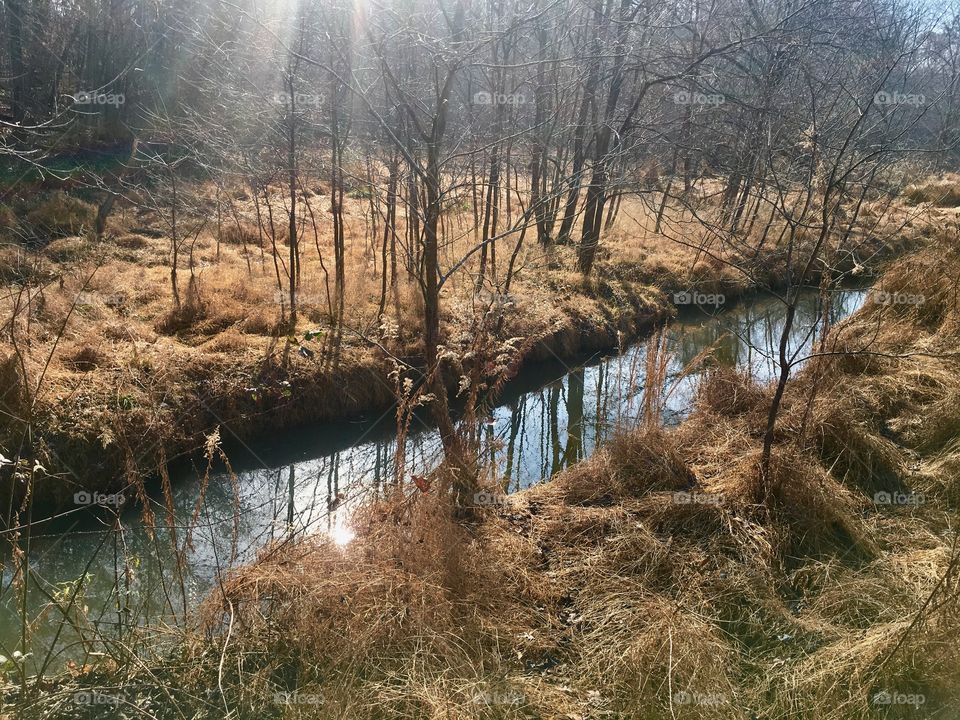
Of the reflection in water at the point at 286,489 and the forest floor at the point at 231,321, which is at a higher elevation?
the forest floor at the point at 231,321

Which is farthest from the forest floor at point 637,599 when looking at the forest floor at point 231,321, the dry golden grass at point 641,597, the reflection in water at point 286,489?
the forest floor at point 231,321

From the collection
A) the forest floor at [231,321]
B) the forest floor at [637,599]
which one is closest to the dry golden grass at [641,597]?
the forest floor at [637,599]

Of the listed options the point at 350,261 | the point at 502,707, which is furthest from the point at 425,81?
the point at 350,261

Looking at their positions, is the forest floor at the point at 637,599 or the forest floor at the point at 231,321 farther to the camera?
the forest floor at the point at 231,321

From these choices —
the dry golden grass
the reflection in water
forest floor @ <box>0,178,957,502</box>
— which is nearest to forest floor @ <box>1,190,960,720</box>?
the dry golden grass

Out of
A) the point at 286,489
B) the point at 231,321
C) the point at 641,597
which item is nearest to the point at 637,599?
the point at 641,597

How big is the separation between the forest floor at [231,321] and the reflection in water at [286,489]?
0.41 m

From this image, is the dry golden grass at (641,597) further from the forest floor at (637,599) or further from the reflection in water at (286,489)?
the reflection in water at (286,489)

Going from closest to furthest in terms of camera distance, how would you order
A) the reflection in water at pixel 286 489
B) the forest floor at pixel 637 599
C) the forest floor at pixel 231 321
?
the forest floor at pixel 637 599 → the reflection in water at pixel 286 489 → the forest floor at pixel 231 321

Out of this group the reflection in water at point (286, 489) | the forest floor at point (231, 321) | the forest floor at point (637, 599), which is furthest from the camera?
the forest floor at point (231, 321)

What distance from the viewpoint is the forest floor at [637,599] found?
2.63m

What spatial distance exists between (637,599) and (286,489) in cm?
376

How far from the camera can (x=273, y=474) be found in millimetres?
6367

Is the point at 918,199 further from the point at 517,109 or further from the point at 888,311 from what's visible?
the point at 517,109
